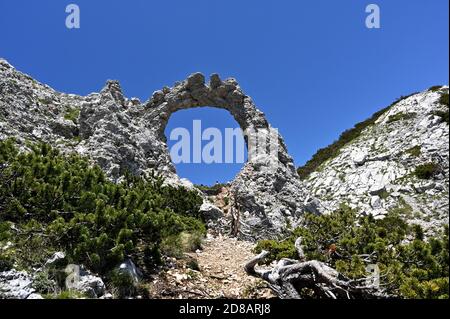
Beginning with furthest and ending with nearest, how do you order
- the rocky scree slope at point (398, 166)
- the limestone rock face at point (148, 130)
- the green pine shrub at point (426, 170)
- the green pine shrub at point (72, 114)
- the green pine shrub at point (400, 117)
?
the green pine shrub at point (400, 117) → the green pine shrub at point (426, 170) → the rocky scree slope at point (398, 166) → the green pine shrub at point (72, 114) → the limestone rock face at point (148, 130)

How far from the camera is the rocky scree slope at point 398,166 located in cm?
2233

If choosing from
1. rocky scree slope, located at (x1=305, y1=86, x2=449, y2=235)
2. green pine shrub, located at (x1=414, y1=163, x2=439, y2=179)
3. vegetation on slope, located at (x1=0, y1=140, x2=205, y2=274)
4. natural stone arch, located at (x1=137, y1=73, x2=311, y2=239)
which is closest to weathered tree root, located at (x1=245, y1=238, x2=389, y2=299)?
vegetation on slope, located at (x1=0, y1=140, x2=205, y2=274)

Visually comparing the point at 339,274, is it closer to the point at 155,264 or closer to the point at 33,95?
the point at 155,264

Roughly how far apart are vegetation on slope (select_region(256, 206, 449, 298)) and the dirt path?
125cm

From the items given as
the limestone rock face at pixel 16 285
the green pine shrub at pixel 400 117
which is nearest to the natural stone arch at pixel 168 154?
the limestone rock face at pixel 16 285

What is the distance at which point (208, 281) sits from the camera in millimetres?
9570

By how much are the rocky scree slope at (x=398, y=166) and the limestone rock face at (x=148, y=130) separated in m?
5.13

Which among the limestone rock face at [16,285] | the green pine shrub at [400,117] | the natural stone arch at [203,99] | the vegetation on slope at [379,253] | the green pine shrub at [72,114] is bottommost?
the limestone rock face at [16,285]

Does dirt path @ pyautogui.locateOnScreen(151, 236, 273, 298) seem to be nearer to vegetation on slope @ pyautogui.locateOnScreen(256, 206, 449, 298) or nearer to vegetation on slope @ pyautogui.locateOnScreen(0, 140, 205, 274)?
vegetation on slope @ pyautogui.locateOnScreen(0, 140, 205, 274)

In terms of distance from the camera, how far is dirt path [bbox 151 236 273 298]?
8.40 meters

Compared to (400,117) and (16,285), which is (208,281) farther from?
(400,117)

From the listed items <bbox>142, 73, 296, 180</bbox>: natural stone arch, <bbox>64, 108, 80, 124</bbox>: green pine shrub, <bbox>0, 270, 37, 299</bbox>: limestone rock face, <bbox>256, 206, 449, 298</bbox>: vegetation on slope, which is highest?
<bbox>142, 73, 296, 180</bbox>: natural stone arch

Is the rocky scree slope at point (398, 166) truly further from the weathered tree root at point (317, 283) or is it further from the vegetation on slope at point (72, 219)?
the vegetation on slope at point (72, 219)
